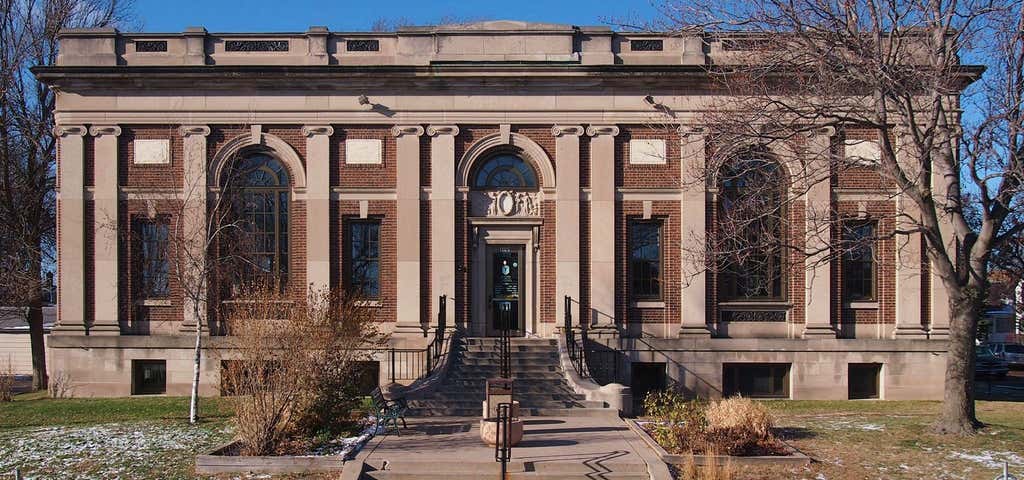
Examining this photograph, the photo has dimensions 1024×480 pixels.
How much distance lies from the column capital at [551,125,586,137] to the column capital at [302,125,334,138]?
5.81m

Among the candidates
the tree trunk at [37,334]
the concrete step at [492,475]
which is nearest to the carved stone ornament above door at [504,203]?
the concrete step at [492,475]

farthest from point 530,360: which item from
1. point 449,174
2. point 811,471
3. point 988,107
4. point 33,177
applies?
point 33,177

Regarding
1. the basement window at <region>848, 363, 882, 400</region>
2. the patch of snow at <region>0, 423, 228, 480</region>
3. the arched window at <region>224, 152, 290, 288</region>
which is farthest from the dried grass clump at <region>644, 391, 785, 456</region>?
the arched window at <region>224, 152, 290, 288</region>

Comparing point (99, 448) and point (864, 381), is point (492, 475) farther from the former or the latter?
point (864, 381)

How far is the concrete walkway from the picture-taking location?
12.3m

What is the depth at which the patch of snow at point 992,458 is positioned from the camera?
504 inches

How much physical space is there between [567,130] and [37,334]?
59.5ft

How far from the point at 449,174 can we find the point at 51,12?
15102mm

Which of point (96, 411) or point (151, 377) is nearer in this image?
point (96, 411)

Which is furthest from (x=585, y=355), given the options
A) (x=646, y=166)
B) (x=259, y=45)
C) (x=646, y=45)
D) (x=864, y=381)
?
(x=259, y=45)

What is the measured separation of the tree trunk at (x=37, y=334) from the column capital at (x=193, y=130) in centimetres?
739

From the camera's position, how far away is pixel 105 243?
22062mm

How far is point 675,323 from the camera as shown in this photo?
22.1 m

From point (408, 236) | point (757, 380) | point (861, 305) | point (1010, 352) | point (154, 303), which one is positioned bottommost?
point (1010, 352)
